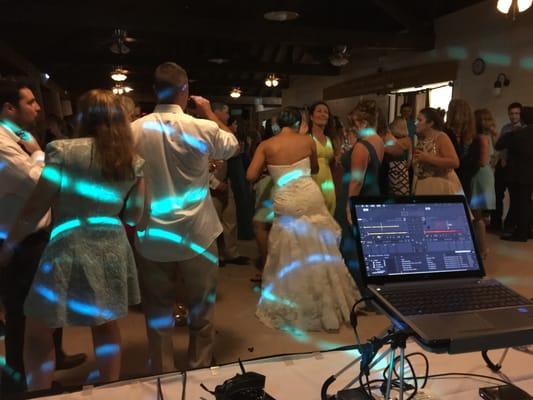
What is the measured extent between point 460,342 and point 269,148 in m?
2.15

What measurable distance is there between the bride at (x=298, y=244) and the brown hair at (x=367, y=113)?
14.2 inches

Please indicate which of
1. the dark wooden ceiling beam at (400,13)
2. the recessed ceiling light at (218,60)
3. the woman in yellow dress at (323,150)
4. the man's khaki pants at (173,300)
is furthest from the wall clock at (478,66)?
the man's khaki pants at (173,300)

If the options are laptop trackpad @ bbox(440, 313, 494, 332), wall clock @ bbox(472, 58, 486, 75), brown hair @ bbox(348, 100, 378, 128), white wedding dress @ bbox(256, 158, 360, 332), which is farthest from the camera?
wall clock @ bbox(472, 58, 486, 75)

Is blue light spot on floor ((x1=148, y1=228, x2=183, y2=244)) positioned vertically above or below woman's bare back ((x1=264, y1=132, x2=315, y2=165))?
below

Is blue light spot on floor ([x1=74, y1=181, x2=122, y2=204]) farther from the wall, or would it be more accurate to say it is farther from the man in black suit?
the wall

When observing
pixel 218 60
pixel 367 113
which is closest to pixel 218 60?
pixel 218 60

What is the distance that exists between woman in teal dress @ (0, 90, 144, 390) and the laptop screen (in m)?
0.88

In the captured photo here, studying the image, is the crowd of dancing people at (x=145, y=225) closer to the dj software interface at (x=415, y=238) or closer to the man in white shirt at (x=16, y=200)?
the man in white shirt at (x=16, y=200)

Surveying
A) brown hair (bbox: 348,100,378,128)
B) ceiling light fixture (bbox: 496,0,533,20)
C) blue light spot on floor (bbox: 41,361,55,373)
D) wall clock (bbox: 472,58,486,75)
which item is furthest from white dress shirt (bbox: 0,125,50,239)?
wall clock (bbox: 472,58,486,75)

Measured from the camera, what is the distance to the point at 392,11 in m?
6.66

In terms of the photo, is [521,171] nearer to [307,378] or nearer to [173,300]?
[173,300]

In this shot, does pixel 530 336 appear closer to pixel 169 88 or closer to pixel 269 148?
pixel 169 88

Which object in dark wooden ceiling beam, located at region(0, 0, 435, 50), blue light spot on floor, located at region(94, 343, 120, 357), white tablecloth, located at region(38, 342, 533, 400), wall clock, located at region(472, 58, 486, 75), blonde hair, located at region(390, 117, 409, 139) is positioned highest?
dark wooden ceiling beam, located at region(0, 0, 435, 50)

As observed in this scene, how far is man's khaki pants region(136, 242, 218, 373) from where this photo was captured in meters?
1.97
